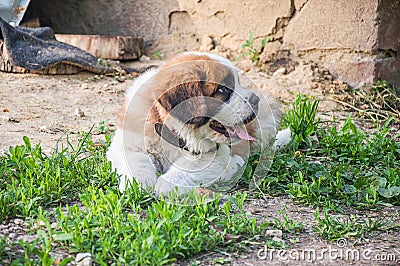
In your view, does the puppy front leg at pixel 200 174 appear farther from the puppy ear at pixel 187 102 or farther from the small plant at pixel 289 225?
the small plant at pixel 289 225

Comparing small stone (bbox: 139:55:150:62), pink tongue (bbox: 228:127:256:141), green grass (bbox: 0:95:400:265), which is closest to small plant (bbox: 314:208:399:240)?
green grass (bbox: 0:95:400:265)

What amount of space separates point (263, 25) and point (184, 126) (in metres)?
3.41

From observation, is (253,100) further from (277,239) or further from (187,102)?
(277,239)

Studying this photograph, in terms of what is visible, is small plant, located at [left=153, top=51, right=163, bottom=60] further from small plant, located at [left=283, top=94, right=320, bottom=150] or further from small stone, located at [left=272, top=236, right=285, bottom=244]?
small stone, located at [left=272, top=236, right=285, bottom=244]

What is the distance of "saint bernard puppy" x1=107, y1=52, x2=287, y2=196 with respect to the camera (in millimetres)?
2863

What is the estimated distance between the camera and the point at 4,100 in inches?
193

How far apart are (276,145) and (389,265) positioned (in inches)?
65.3

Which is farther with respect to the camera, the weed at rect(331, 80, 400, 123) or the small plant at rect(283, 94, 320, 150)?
the weed at rect(331, 80, 400, 123)

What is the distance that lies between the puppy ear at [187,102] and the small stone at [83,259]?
920mm

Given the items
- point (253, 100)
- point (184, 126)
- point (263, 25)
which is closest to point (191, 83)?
point (184, 126)

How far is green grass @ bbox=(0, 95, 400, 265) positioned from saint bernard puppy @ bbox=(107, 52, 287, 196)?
0.16 meters

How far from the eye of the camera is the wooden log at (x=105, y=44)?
625 cm

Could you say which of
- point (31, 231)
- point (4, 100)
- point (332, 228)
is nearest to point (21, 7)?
point (4, 100)

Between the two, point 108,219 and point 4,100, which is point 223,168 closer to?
point 108,219
